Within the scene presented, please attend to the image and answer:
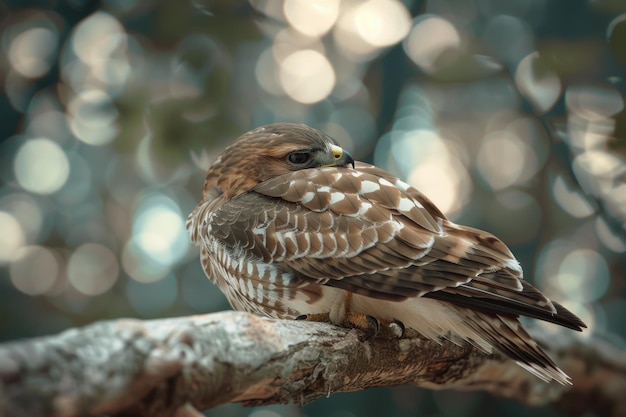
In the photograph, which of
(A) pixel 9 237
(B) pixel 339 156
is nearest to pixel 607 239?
(B) pixel 339 156

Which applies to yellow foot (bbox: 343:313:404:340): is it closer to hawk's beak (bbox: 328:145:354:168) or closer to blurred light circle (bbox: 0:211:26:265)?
hawk's beak (bbox: 328:145:354:168)

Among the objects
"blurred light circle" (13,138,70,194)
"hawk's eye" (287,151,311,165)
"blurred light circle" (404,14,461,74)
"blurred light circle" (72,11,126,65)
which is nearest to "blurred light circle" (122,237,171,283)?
"blurred light circle" (13,138,70,194)

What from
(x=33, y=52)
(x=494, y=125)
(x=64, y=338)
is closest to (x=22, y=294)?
(x=33, y=52)

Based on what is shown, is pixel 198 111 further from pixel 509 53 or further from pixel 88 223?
pixel 88 223

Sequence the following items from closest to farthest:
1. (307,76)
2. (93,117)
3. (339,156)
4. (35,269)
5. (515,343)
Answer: (515,343)
(339,156)
(93,117)
(307,76)
(35,269)

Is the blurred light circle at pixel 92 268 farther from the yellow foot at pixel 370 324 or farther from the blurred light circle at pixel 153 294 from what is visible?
the yellow foot at pixel 370 324

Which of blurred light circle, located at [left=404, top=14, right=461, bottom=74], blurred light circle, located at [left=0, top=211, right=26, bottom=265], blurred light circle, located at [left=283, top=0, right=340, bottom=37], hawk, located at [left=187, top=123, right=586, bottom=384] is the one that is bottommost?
blurred light circle, located at [left=0, top=211, right=26, bottom=265]

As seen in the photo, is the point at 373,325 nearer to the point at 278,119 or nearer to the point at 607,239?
the point at 607,239
